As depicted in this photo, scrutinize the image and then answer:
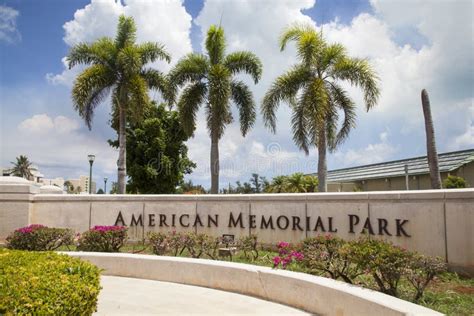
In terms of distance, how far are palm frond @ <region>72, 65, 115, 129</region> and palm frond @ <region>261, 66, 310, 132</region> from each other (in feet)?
24.5

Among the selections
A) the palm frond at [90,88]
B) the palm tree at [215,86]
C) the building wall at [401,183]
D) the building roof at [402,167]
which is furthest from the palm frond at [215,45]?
the building roof at [402,167]

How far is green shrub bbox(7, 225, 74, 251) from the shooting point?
10305 millimetres

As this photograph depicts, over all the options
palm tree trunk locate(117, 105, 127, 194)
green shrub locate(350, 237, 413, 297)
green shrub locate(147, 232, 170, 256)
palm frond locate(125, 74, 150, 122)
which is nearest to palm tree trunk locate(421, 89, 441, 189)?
green shrub locate(350, 237, 413, 297)

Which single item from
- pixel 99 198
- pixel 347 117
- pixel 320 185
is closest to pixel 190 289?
pixel 99 198

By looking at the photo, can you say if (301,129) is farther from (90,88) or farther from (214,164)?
(90,88)

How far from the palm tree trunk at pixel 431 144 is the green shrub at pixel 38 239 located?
10373 millimetres

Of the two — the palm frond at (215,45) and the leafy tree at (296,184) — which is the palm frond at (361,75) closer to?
the palm frond at (215,45)

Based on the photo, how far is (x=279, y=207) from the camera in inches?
431

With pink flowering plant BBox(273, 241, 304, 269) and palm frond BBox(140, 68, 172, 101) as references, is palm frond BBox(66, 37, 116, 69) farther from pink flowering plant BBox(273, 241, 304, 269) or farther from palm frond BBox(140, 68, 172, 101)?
pink flowering plant BBox(273, 241, 304, 269)

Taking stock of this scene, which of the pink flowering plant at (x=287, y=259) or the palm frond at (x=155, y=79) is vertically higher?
the palm frond at (x=155, y=79)

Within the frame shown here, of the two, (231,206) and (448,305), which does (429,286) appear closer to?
(448,305)

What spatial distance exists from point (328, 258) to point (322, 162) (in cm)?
928

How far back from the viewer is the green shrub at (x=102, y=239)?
10109mm

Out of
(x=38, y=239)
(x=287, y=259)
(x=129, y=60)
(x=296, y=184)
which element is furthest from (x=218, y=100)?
(x=296, y=184)
